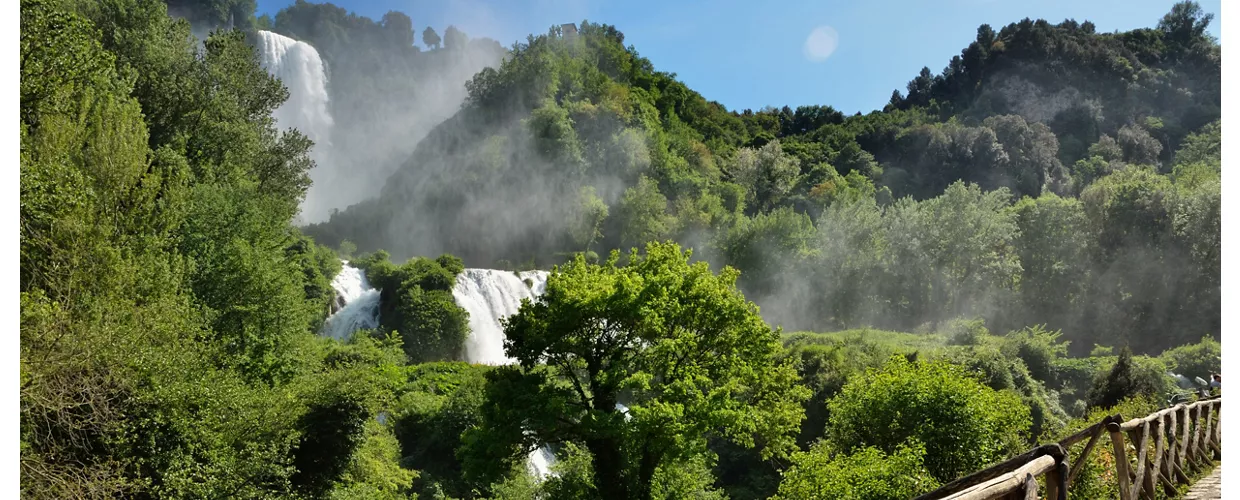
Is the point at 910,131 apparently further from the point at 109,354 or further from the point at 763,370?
the point at 109,354

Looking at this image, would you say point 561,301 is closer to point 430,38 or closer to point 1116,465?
point 1116,465

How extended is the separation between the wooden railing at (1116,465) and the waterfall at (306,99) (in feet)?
263

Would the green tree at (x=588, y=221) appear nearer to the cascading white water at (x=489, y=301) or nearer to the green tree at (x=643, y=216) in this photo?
the green tree at (x=643, y=216)

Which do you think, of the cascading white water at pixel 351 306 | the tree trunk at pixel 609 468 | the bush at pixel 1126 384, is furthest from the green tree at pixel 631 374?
the cascading white water at pixel 351 306

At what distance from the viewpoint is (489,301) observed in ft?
146

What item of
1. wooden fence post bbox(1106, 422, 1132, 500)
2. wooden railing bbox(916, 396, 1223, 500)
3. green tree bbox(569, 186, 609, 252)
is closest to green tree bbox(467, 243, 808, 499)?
wooden railing bbox(916, 396, 1223, 500)

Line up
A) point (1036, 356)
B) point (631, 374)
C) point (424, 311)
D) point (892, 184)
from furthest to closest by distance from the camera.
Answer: point (892, 184), point (424, 311), point (1036, 356), point (631, 374)

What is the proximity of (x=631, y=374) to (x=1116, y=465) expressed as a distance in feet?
40.5

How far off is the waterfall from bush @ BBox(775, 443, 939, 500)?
74512 millimetres

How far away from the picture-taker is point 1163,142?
61.6m

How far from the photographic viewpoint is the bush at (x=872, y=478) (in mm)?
12109

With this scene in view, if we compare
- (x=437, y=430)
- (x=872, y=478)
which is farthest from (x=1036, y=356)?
(x=437, y=430)

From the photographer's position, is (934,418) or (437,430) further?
(437,430)

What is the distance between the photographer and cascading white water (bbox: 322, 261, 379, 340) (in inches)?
1604
